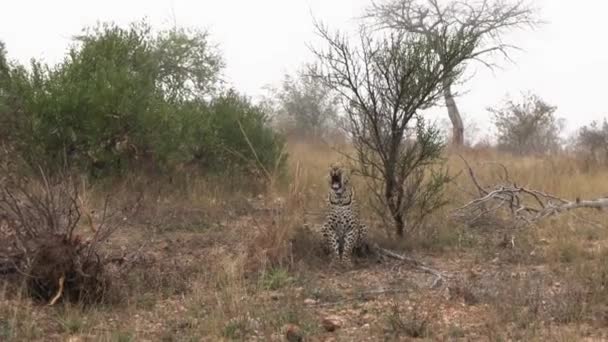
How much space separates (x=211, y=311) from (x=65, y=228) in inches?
51.5

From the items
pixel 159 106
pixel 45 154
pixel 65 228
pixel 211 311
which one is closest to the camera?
pixel 211 311

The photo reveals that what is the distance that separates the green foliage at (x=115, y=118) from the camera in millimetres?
9242

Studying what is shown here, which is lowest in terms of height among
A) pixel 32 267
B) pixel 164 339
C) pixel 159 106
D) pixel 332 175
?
pixel 164 339

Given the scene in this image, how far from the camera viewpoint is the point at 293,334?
4.38 metres

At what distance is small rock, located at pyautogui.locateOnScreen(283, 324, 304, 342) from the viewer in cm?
436

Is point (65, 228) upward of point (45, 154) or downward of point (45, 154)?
downward

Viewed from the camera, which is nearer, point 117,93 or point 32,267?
point 32,267

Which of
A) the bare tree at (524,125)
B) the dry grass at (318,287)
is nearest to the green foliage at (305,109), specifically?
the bare tree at (524,125)

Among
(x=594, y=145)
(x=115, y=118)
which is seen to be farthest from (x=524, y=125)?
Answer: (x=115, y=118)

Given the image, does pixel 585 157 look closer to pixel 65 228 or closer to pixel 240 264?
pixel 240 264

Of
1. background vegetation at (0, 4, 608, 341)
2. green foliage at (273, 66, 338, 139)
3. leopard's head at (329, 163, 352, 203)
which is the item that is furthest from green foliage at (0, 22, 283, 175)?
green foliage at (273, 66, 338, 139)

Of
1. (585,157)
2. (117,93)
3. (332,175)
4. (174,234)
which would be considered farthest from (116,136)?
(585,157)

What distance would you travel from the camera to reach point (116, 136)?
9.91 metres

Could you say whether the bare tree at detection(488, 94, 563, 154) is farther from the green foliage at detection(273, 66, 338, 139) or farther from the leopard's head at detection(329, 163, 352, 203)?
the leopard's head at detection(329, 163, 352, 203)
